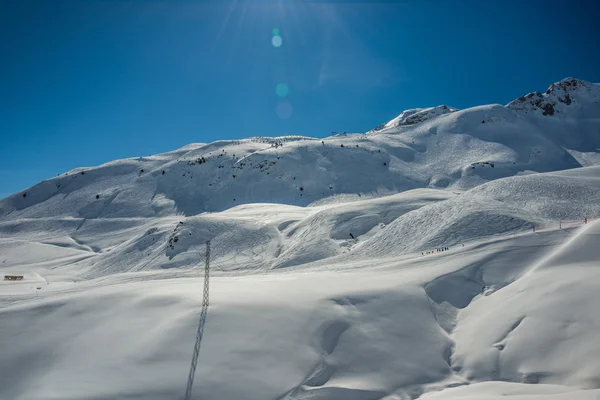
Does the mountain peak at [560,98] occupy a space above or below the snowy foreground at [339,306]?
above

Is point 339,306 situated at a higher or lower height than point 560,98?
lower

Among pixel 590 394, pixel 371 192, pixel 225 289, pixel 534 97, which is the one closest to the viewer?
pixel 590 394

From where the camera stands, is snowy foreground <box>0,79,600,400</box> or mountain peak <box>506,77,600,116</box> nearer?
snowy foreground <box>0,79,600,400</box>

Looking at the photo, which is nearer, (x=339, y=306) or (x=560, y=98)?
(x=339, y=306)

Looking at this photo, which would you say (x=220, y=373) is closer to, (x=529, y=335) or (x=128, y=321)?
(x=128, y=321)

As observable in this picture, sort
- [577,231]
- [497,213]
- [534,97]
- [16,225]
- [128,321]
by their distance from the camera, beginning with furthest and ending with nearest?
1. [534,97]
2. [16,225]
3. [497,213]
4. [577,231]
5. [128,321]

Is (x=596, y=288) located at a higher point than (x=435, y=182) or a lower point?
lower

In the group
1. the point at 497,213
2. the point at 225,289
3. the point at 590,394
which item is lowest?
the point at 590,394

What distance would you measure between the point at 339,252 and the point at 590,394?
90.7ft

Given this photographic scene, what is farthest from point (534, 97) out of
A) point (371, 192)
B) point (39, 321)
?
point (39, 321)

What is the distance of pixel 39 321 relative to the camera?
55.8 feet

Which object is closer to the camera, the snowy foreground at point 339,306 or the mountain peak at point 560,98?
the snowy foreground at point 339,306

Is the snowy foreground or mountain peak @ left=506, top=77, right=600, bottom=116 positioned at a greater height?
mountain peak @ left=506, top=77, right=600, bottom=116

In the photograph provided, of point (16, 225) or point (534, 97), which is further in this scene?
point (534, 97)
